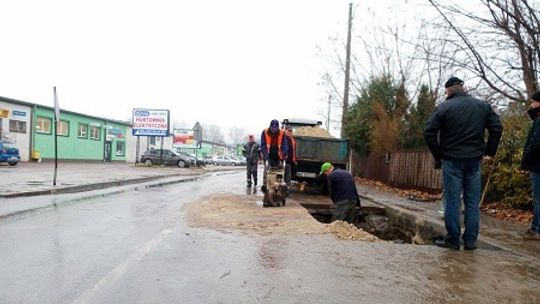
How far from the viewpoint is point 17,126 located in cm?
3894

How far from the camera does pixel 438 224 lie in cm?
805

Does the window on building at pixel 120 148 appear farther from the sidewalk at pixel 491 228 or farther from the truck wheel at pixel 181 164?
the sidewalk at pixel 491 228

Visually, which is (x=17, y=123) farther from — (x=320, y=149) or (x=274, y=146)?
(x=274, y=146)

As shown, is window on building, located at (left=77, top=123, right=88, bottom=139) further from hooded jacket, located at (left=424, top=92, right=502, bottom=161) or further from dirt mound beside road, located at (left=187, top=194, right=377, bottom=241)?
hooded jacket, located at (left=424, top=92, right=502, bottom=161)

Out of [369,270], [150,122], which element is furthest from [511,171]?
[150,122]

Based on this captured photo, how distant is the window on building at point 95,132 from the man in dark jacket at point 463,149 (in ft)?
165

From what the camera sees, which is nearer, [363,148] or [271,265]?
[271,265]

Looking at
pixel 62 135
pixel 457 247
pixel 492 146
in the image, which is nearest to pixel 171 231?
pixel 457 247

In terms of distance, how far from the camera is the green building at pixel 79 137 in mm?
42000

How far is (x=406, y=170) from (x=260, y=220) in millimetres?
11488

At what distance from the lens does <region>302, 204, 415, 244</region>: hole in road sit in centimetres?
992

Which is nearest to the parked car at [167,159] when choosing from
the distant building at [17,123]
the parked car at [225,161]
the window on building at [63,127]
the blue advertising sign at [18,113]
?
the window on building at [63,127]

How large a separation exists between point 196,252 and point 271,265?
0.98m

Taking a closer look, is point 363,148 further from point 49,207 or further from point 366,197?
point 49,207
